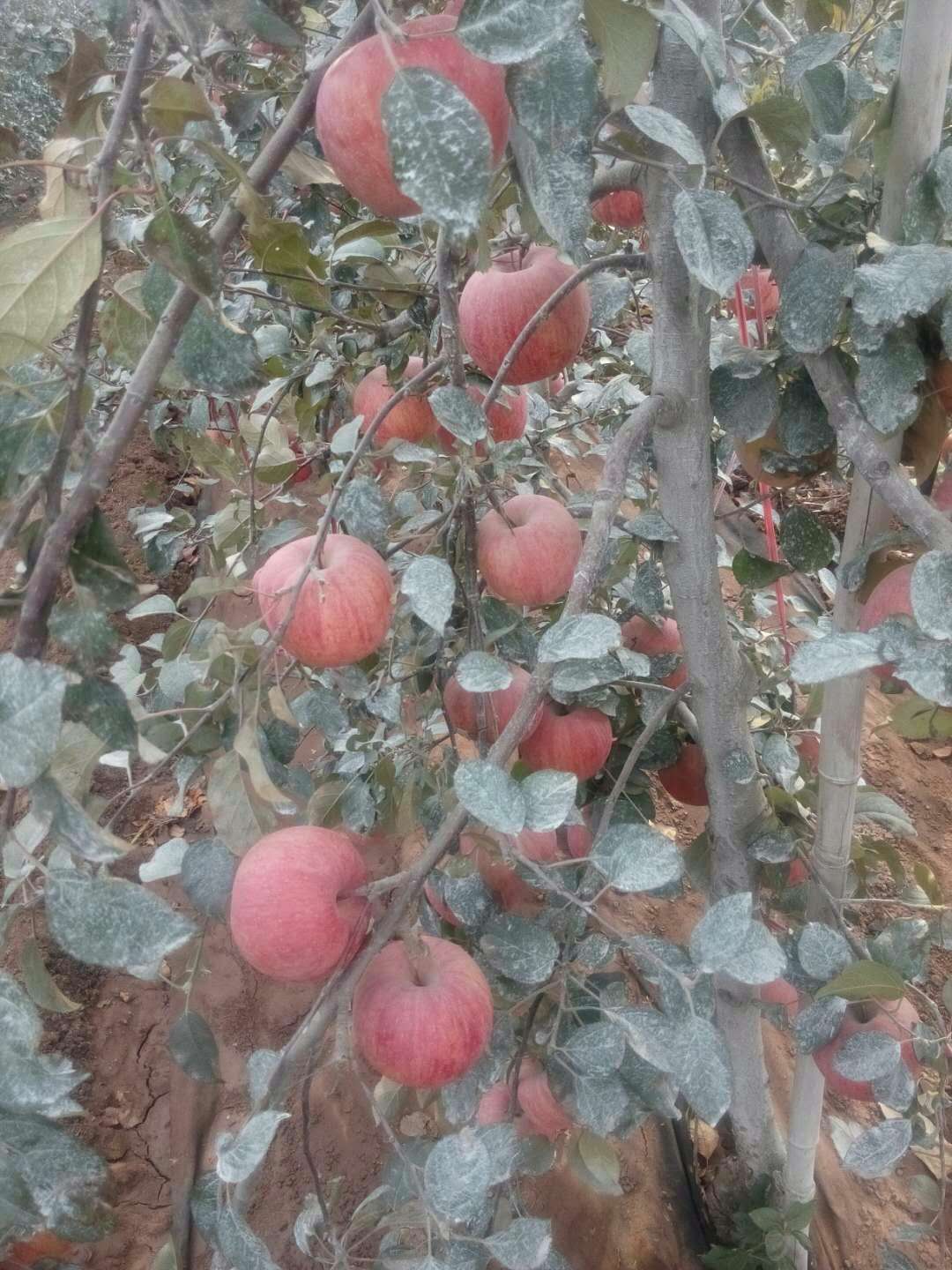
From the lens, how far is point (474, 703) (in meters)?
0.79

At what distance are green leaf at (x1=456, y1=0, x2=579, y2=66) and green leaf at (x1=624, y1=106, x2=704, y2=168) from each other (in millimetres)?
108

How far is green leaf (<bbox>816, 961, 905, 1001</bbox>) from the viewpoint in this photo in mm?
611

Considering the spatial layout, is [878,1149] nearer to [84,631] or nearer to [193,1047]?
[193,1047]

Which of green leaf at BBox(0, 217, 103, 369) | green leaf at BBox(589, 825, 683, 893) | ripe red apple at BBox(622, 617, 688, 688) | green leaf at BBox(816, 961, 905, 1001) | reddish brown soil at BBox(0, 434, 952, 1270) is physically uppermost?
green leaf at BBox(0, 217, 103, 369)

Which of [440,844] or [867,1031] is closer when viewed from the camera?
[440,844]

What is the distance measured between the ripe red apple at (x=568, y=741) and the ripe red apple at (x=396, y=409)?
32cm

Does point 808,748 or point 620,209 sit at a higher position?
point 620,209

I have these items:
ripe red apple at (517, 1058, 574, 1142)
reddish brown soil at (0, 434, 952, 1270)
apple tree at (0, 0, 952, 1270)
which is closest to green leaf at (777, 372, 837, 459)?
apple tree at (0, 0, 952, 1270)

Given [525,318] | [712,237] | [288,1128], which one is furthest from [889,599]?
[288,1128]

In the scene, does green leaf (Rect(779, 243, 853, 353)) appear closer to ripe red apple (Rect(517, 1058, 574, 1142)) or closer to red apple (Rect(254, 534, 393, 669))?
red apple (Rect(254, 534, 393, 669))

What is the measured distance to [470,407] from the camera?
24.1 inches

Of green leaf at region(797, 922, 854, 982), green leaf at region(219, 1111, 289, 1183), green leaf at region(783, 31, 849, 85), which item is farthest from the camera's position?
green leaf at region(797, 922, 854, 982)

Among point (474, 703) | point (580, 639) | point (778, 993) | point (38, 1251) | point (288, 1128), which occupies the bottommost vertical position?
point (288, 1128)

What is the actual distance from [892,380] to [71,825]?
0.49 meters
